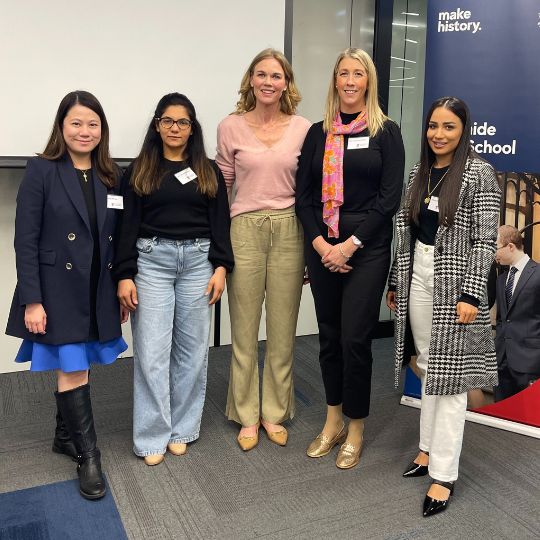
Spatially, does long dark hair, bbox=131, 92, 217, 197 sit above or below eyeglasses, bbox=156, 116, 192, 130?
below

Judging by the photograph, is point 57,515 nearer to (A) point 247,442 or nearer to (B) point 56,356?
(B) point 56,356

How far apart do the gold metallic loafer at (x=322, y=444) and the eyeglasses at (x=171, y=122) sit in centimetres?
138

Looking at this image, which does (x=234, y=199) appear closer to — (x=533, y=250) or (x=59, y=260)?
(x=59, y=260)

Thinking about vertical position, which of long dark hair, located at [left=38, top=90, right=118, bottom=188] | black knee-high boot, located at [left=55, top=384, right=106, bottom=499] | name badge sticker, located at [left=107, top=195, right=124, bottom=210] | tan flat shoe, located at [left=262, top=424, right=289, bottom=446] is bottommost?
tan flat shoe, located at [left=262, top=424, right=289, bottom=446]

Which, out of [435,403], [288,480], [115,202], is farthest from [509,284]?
[115,202]

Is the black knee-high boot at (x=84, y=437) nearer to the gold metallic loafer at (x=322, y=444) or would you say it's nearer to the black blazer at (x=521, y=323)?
the gold metallic loafer at (x=322, y=444)

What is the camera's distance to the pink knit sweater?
7.64ft

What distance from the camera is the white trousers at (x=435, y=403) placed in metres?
2.07

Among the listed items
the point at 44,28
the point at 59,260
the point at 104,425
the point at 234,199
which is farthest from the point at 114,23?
the point at 104,425

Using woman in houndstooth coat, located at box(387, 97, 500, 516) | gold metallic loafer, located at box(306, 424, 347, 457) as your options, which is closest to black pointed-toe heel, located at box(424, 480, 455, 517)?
woman in houndstooth coat, located at box(387, 97, 500, 516)

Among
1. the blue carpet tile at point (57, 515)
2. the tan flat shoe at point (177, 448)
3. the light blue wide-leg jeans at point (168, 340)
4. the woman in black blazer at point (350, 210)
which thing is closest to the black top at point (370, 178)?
the woman in black blazer at point (350, 210)

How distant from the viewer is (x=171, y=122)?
2.20 meters

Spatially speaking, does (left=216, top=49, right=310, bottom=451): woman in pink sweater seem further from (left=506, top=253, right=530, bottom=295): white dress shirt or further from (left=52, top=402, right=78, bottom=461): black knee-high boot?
(left=506, top=253, right=530, bottom=295): white dress shirt

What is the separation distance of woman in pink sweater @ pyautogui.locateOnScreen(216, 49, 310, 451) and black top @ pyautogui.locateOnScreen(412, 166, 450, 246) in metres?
0.53
